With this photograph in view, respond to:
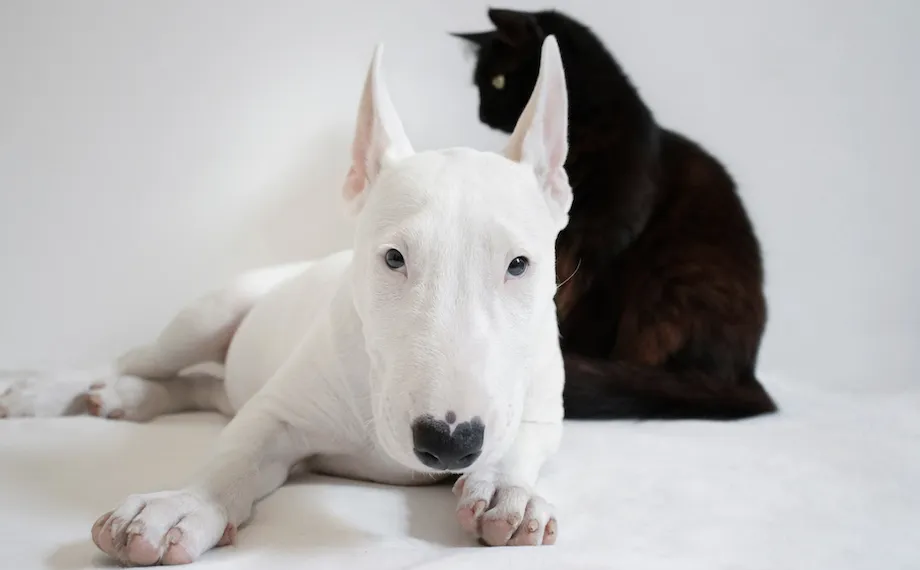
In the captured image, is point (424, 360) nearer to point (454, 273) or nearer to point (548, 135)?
point (454, 273)

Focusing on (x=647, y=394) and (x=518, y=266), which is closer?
(x=518, y=266)

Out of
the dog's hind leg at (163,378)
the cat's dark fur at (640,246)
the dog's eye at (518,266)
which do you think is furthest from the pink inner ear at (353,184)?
the cat's dark fur at (640,246)

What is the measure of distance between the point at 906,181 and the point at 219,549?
3065 millimetres

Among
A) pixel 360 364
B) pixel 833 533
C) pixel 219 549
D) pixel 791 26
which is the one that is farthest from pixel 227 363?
pixel 791 26

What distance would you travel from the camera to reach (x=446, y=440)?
113 centimetres

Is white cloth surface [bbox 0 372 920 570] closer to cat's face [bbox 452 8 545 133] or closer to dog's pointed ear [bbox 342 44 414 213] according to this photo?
dog's pointed ear [bbox 342 44 414 213]

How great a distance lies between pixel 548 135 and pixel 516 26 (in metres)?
1.52

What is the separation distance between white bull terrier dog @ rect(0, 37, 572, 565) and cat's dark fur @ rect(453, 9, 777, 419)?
81 cm

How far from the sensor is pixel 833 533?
148 cm

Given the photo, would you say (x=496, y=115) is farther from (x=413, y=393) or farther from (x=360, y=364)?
(x=413, y=393)

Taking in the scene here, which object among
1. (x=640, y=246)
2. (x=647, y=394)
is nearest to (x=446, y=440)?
(x=647, y=394)

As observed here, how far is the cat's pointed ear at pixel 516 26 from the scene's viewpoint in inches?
119

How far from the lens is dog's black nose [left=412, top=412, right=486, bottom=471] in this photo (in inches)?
44.6

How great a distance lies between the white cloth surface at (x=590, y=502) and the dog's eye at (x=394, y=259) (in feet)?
1.47
